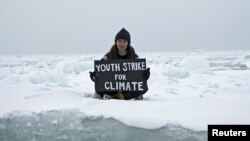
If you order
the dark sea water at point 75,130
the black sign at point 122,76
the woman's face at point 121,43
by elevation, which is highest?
the woman's face at point 121,43

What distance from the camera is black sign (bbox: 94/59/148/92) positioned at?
3434 mm

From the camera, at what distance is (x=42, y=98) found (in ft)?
10.4

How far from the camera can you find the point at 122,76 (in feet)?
11.3

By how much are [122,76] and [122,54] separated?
1.14ft

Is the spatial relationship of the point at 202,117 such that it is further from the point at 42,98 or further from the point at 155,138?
the point at 42,98

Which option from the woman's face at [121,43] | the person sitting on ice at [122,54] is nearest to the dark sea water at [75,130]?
the person sitting on ice at [122,54]

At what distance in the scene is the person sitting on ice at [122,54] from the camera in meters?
3.42

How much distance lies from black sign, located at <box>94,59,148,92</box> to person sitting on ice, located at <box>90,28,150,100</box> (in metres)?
0.05

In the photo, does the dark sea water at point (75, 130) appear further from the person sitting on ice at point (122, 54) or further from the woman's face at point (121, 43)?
the woman's face at point (121, 43)

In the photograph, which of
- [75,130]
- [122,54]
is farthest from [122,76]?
[75,130]

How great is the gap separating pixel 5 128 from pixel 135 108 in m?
1.09

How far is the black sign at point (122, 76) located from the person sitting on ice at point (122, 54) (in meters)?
0.05

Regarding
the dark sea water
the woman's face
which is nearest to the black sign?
the woman's face

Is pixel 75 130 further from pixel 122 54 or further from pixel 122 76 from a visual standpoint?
pixel 122 54
